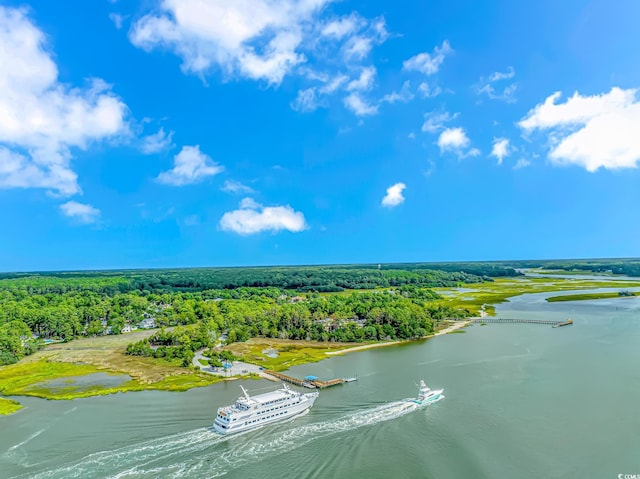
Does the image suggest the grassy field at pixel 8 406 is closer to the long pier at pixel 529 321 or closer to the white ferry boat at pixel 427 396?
the white ferry boat at pixel 427 396

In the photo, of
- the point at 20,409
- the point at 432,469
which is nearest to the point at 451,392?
the point at 432,469

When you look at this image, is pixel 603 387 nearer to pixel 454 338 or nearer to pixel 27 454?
pixel 454 338

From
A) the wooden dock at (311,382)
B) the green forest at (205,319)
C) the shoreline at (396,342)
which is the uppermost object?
the green forest at (205,319)

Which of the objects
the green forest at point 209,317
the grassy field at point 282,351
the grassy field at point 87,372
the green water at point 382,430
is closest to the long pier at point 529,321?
the green forest at point 209,317

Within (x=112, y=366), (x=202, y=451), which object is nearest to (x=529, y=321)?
(x=202, y=451)

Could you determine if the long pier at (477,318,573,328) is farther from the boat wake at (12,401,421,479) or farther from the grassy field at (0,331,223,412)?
the grassy field at (0,331,223,412)

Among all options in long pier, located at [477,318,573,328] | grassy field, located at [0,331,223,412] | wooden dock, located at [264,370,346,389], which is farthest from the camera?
long pier, located at [477,318,573,328]

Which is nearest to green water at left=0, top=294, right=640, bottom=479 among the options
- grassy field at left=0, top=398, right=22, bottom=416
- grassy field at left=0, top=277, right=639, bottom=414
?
grassy field at left=0, top=398, right=22, bottom=416
